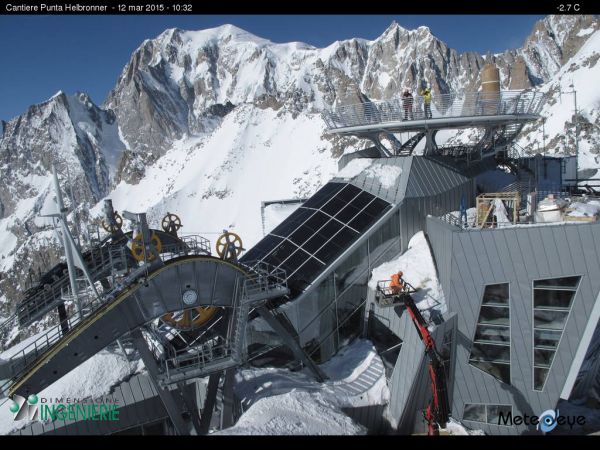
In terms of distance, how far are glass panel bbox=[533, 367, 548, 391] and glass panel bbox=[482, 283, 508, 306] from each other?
7.45 ft

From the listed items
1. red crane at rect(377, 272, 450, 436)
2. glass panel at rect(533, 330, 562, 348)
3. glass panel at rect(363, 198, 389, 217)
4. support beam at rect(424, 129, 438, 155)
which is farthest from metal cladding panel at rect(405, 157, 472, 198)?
glass panel at rect(533, 330, 562, 348)

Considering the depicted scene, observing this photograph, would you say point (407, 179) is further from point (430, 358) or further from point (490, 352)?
point (430, 358)

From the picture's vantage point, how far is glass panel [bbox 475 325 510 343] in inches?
539

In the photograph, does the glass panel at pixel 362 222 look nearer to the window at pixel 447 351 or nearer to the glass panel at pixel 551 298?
the window at pixel 447 351

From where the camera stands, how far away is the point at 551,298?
1309 centimetres

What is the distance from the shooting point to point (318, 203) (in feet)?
60.1

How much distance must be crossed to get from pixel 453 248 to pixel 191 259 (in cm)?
776

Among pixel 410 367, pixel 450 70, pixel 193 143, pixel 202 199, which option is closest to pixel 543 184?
pixel 410 367

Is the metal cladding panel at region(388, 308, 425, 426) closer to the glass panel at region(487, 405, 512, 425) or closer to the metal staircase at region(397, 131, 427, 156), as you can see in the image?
the glass panel at region(487, 405, 512, 425)

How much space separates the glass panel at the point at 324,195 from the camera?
1831 cm

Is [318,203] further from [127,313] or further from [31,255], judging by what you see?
[31,255]

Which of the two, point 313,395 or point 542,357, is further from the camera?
point 542,357

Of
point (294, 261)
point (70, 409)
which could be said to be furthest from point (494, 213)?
point (70, 409)

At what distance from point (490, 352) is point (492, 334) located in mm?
588
